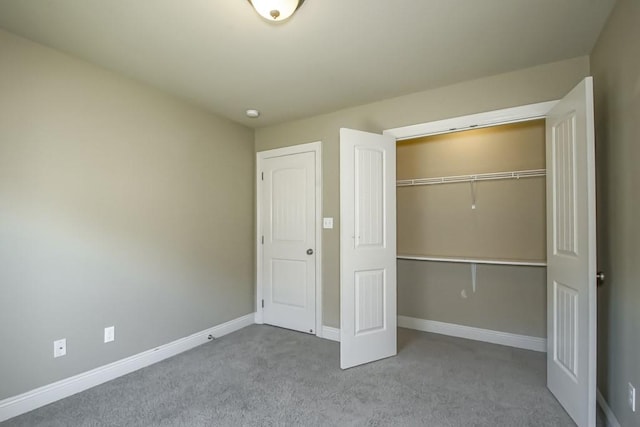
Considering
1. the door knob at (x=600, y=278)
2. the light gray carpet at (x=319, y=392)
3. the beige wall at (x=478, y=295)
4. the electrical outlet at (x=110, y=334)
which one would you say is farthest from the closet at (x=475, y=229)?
the electrical outlet at (x=110, y=334)

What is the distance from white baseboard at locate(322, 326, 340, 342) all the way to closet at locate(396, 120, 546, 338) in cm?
88

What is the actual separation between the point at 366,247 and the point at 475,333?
1651 mm

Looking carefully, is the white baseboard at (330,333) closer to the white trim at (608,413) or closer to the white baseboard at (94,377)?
the white baseboard at (94,377)

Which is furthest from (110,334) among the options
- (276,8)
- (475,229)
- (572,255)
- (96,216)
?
(475,229)

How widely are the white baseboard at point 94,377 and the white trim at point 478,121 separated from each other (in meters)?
2.90

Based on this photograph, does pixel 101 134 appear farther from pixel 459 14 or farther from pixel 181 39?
pixel 459 14

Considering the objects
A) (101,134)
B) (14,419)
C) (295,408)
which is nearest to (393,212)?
(295,408)

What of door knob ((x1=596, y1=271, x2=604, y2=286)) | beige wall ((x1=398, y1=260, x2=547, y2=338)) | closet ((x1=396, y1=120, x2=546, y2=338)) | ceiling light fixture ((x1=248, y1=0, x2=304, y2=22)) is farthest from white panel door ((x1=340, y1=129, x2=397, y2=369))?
door knob ((x1=596, y1=271, x2=604, y2=286))

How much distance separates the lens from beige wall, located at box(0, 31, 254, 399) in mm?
2002

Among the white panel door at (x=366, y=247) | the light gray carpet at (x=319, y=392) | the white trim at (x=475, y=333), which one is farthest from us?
the white trim at (x=475, y=333)

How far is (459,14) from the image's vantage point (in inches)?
71.4

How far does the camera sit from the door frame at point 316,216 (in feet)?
11.3

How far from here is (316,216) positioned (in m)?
3.48

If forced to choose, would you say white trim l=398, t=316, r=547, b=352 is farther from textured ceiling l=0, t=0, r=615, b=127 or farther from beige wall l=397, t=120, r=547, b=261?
textured ceiling l=0, t=0, r=615, b=127
